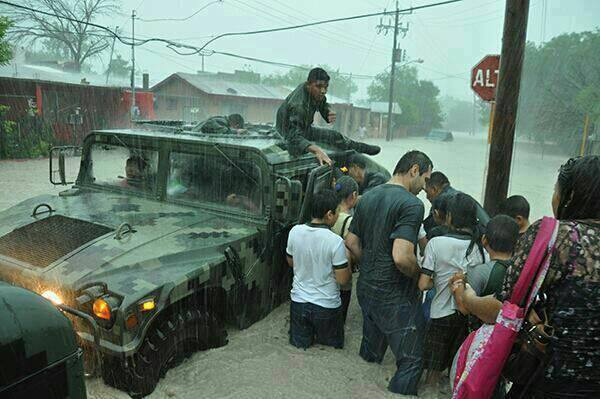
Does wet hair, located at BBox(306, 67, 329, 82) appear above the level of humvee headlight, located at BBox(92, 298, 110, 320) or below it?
above

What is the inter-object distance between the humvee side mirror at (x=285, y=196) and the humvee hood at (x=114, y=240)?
0.83 feet

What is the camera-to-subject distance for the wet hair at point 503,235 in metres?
2.98

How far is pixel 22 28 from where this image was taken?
1320 inches

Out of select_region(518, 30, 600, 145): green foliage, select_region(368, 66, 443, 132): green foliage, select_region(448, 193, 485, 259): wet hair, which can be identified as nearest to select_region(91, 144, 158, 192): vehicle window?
select_region(448, 193, 485, 259): wet hair

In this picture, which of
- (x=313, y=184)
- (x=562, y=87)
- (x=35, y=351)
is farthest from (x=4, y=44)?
(x=562, y=87)

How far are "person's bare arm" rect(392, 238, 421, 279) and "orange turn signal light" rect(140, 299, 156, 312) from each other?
155cm

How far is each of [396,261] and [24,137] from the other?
716 inches

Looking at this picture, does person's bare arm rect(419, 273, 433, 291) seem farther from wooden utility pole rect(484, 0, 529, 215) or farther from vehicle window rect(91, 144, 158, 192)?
vehicle window rect(91, 144, 158, 192)

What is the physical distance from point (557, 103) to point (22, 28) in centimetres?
3370

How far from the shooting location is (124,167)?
449cm

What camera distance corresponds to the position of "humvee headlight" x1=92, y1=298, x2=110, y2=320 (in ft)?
8.87

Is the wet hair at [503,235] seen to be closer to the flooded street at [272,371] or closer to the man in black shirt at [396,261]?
the man in black shirt at [396,261]

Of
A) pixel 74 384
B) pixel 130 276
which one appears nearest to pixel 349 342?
pixel 130 276

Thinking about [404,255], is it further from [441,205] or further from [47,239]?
[47,239]
